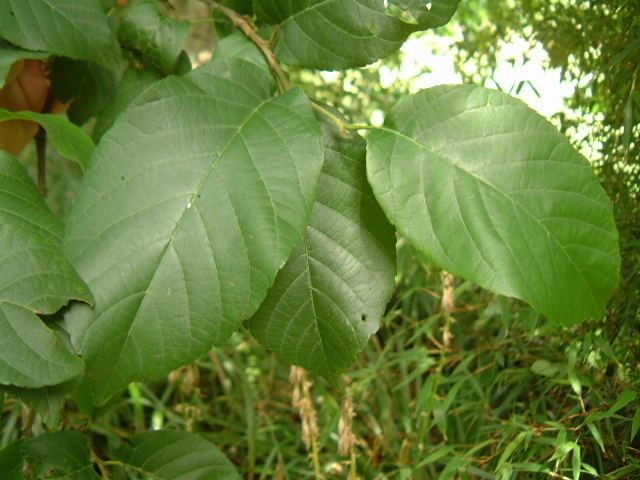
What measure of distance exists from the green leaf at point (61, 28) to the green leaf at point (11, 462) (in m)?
0.55

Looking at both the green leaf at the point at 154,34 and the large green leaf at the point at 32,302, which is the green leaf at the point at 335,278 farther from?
the green leaf at the point at 154,34

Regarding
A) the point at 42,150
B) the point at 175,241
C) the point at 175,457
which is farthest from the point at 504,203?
the point at 42,150

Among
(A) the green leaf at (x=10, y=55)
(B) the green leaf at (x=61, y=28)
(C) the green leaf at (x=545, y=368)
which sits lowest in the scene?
(C) the green leaf at (x=545, y=368)

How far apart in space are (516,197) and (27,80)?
0.86 m

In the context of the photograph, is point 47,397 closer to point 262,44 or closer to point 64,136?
point 64,136

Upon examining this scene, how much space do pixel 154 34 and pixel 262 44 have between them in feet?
0.69

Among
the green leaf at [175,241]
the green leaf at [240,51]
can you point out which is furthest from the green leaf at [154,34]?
the green leaf at [175,241]

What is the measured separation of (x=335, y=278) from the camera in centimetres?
88

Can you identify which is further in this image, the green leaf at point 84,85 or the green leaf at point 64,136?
the green leaf at point 84,85

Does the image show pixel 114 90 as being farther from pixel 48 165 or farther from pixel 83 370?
pixel 48 165

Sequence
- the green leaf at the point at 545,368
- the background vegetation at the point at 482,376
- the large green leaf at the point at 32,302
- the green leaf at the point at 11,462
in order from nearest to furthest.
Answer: the large green leaf at the point at 32,302 < the green leaf at the point at 11,462 < the background vegetation at the point at 482,376 < the green leaf at the point at 545,368

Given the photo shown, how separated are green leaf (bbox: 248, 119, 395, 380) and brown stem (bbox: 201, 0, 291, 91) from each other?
14cm

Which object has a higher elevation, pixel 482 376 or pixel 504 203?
pixel 504 203

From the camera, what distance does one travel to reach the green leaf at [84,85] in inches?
48.0
